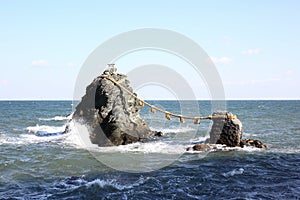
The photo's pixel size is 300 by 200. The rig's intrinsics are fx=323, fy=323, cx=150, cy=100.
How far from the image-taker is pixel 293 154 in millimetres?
19516

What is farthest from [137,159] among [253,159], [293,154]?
[293,154]

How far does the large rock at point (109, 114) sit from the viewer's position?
2251 cm

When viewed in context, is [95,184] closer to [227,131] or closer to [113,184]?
[113,184]

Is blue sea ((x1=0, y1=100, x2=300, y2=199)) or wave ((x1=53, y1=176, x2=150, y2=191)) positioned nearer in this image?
blue sea ((x1=0, y1=100, x2=300, y2=199))

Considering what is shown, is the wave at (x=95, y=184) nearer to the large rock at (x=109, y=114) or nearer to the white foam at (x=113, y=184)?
Result: the white foam at (x=113, y=184)

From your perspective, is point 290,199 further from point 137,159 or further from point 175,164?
point 137,159

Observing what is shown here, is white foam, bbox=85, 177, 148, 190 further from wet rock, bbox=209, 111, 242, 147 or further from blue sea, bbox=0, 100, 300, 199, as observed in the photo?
wet rock, bbox=209, 111, 242, 147

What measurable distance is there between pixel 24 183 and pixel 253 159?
11.9 meters

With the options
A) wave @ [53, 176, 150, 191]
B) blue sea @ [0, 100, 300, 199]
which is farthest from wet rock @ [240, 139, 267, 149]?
wave @ [53, 176, 150, 191]

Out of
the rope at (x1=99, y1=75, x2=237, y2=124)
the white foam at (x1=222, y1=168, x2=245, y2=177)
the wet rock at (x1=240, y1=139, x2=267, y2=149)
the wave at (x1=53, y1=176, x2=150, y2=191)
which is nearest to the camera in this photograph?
the wave at (x1=53, y1=176, x2=150, y2=191)

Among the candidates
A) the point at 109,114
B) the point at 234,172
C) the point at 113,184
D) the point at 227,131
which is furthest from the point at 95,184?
the point at 227,131

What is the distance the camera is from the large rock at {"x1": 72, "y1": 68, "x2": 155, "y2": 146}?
22511mm

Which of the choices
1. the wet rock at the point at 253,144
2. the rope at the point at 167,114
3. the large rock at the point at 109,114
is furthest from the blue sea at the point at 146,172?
the rope at the point at 167,114

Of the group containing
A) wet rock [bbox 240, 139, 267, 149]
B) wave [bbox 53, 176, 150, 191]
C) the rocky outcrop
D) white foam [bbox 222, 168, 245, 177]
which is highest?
the rocky outcrop
